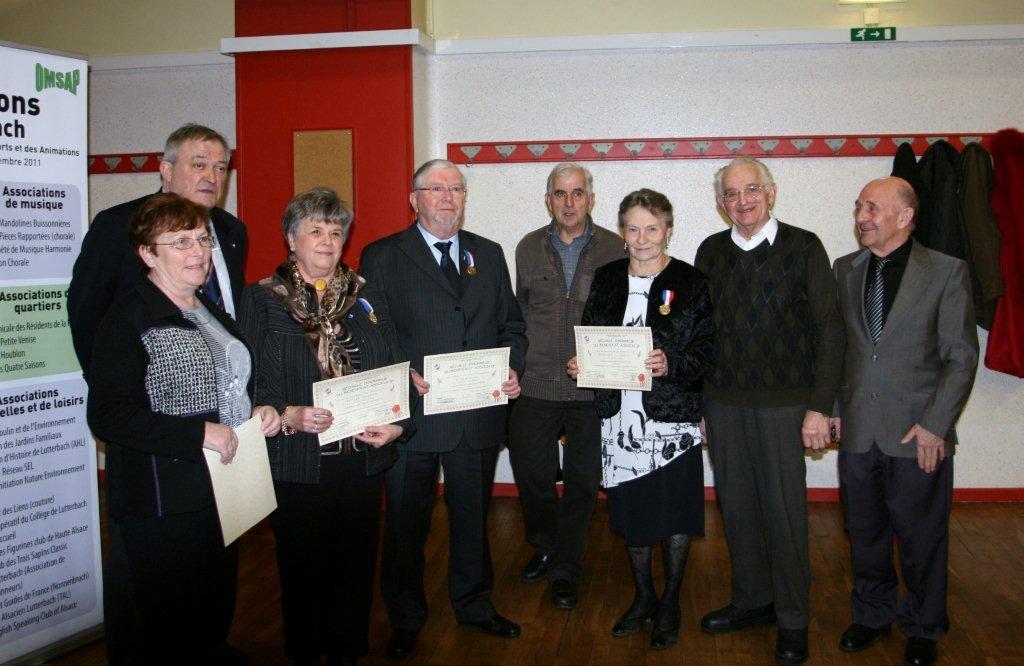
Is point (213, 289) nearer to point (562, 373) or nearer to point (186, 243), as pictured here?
point (186, 243)

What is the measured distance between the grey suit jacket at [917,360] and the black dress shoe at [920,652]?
2.32 ft

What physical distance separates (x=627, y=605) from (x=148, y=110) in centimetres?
449

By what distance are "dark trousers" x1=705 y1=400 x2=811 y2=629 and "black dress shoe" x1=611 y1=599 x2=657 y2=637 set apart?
0.41m

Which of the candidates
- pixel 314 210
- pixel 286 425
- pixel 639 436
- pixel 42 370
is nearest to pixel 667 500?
pixel 639 436

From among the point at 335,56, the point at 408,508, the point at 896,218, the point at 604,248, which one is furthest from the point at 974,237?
the point at 335,56

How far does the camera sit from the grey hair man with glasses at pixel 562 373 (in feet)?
12.6

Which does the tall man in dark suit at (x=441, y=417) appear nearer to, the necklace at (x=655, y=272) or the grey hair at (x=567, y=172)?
the necklace at (x=655, y=272)

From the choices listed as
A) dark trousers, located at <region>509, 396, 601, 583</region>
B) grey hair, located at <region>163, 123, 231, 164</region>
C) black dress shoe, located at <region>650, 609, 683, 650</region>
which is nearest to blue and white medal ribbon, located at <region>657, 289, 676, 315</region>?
dark trousers, located at <region>509, 396, 601, 583</region>

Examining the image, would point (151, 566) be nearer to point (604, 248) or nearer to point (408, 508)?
point (408, 508)

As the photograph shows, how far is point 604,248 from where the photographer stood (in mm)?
3900

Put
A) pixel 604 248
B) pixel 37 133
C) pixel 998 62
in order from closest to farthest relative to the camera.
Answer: pixel 37 133, pixel 604 248, pixel 998 62

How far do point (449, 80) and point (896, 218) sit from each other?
10.2ft

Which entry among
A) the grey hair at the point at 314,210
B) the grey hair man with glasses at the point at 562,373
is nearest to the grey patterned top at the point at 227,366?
the grey hair at the point at 314,210

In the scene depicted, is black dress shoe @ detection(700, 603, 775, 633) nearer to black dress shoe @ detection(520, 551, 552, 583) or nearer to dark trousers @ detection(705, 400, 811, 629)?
dark trousers @ detection(705, 400, 811, 629)
